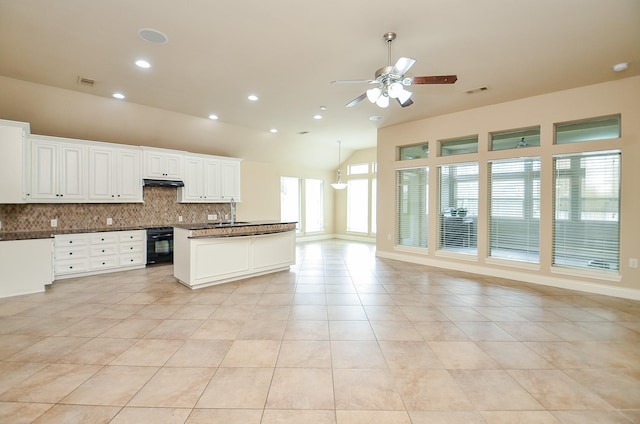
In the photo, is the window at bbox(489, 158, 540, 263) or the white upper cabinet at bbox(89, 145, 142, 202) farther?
the white upper cabinet at bbox(89, 145, 142, 202)

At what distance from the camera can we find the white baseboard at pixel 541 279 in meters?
4.31

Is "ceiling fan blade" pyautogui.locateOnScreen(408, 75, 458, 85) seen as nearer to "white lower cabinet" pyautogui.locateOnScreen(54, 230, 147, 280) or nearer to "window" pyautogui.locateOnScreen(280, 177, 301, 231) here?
"white lower cabinet" pyautogui.locateOnScreen(54, 230, 147, 280)

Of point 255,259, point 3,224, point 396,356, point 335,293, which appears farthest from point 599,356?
point 3,224

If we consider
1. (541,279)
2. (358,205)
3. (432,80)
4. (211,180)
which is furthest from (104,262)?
(541,279)

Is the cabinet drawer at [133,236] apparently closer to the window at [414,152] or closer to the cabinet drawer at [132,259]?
the cabinet drawer at [132,259]

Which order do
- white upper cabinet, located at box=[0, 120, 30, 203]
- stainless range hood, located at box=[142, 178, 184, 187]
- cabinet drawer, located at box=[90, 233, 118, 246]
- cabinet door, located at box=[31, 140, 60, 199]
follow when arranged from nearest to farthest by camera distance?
white upper cabinet, located at box=[0, 120, 30, 203], cabinet door, located at box=[31, 140, 60, 199], cabinet drawer, located at box=[90, 233, 118, 246], stainless range hood, located at box=[142, 178, 184, 187]

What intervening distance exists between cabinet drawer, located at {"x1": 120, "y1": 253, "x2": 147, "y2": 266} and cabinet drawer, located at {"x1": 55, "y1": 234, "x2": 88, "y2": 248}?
70cm

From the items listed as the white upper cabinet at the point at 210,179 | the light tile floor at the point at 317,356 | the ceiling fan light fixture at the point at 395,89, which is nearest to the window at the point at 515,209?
the light tile floor at the point at 317,356

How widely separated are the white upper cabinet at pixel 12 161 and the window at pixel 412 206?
7.05 metres

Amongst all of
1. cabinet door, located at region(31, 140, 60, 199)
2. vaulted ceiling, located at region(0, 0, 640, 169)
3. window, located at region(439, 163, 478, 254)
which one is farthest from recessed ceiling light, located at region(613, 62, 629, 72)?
cabinet door, located at region(31, 140, 60, 199)

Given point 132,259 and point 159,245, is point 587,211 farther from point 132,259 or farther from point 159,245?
point 132,259

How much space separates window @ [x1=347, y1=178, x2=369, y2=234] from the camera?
1027 centimetres

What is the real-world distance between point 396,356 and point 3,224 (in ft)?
21.2

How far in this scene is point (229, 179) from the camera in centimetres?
745
